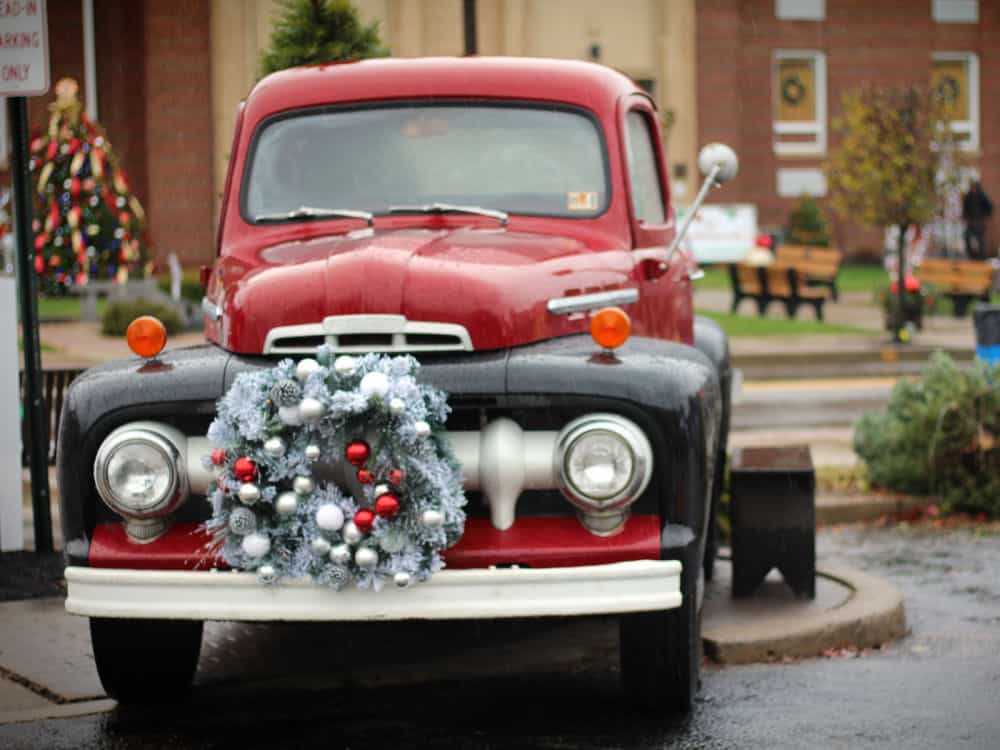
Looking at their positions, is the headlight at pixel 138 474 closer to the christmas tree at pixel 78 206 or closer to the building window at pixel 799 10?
the christmas tree at pixel 78 206

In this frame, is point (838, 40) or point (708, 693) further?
point (838, 40)

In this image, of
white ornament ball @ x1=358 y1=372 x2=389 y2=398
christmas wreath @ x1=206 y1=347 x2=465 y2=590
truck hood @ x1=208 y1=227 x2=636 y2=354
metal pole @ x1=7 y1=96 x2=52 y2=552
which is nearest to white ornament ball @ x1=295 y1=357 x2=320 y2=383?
christmas wreath @ x1=206 y1=347 x2=465 y2=590

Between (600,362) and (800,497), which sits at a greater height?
(600,362)

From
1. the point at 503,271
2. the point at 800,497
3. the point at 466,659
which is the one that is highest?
the point at 503,271

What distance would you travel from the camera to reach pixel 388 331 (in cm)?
530

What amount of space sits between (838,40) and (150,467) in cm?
3467

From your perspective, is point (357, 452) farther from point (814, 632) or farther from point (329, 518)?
point (814, 632)

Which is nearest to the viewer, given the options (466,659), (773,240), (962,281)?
(466,659)

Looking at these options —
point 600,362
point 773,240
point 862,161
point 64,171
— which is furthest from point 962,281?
point 600,362

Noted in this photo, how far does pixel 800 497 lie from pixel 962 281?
61.9 ft

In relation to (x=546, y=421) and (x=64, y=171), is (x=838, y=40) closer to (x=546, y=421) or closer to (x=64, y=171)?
(x=64, y=171)

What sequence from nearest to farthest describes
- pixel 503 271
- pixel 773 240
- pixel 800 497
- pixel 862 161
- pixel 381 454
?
1. pixel 381 454
2. pixel 503 271
3. pixel 800 497
4. pixel 862 161
5. pixel 773 240

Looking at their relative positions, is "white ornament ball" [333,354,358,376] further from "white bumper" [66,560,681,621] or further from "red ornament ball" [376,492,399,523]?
"white bumper" [66,560,681,621]

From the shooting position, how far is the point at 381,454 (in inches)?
191
